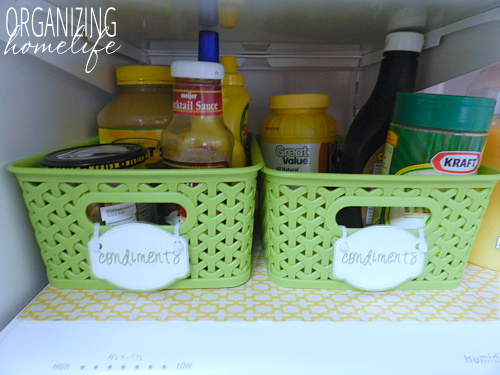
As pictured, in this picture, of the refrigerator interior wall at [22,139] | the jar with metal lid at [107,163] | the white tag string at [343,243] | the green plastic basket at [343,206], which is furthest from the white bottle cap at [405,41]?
the refrigerator interior wall at [22,139]

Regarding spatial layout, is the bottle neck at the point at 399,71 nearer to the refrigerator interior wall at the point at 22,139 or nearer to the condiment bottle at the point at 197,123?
the condiment bottle at the point at 197,123

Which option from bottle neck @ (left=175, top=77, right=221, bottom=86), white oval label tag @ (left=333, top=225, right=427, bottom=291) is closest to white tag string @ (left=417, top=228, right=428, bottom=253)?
white oval label tag @ (left=333, top=225, right=427, bottom=291)

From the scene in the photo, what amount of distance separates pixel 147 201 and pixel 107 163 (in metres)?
0.07

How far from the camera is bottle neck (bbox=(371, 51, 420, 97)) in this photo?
1.82ft

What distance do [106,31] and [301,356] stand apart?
0.61 meters

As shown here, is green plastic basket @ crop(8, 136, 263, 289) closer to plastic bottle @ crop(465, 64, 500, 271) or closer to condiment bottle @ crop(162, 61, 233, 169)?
condiment bottle @ crop(162, 61, 233, 169)

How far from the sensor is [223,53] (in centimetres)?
77

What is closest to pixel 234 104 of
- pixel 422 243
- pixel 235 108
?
pixel 235 108

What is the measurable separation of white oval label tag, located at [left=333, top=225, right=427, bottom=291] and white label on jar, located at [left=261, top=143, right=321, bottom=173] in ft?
0.54

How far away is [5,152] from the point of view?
1.35ft

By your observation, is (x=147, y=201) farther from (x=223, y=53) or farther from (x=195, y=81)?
(x=223, y=53)

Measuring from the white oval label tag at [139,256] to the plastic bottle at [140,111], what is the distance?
6.9 inches

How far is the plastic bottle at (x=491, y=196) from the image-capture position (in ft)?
1.60

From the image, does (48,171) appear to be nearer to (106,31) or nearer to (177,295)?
(177,295)
